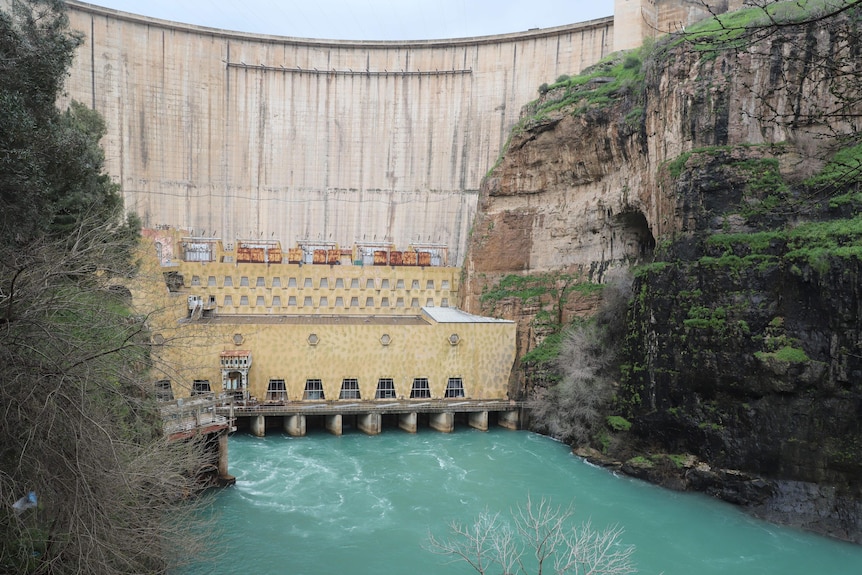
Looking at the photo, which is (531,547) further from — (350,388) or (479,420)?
(350,388)

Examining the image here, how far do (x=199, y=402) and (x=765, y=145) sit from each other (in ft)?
70.5

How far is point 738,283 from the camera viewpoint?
21.6 meters

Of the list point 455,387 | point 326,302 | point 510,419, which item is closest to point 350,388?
point 455,387

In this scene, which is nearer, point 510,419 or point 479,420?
point 479,420

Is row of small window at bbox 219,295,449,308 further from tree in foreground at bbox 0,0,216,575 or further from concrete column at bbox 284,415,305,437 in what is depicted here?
tree in foreground at bbox 0,0,216,575

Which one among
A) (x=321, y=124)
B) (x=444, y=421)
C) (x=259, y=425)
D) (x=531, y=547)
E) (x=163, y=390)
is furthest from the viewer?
(x=321, y=124)

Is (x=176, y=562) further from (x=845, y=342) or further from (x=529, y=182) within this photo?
(x=529, y=182)

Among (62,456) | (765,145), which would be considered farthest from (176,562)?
(765,145)

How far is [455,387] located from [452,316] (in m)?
4.95

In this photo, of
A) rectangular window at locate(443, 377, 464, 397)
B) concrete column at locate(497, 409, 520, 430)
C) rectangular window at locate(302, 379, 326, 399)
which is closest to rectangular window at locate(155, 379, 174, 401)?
rectangular window at locate(302, 379, 326, 399)

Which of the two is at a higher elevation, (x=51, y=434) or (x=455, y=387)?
(x=51, y=434)

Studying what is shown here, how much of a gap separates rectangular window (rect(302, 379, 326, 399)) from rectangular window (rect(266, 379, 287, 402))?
3.33 ft

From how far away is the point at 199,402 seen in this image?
69.1 feet

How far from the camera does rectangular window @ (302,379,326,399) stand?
2995 cm
